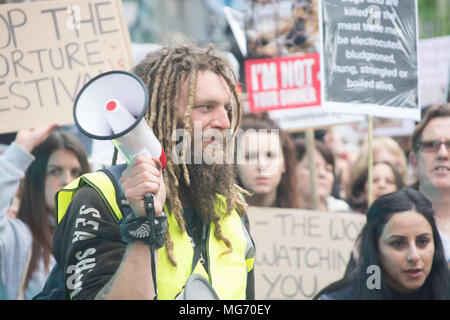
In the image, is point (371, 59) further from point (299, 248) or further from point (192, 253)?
point (192, 253)

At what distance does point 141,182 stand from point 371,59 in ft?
8.28

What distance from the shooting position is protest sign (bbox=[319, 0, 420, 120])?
3.99 meters

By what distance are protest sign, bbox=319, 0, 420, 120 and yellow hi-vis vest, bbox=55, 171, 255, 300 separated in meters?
1.85

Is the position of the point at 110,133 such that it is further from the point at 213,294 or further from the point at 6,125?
the point at 6,125

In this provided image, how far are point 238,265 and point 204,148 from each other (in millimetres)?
396

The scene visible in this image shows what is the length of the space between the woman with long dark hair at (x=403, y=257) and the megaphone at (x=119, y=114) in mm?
2039

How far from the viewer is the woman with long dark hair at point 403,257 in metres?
3.65

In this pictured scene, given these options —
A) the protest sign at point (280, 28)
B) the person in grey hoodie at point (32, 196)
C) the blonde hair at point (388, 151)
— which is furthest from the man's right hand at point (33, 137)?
the blonde hair at point (388, 151)

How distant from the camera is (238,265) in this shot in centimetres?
226

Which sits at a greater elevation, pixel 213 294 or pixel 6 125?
pixel 6 125

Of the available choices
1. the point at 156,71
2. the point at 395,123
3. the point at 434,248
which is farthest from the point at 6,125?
the point at 395,123

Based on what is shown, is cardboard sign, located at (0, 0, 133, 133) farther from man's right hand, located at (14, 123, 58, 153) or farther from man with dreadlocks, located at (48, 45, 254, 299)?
man with dreadlocks, located at (48, 45, 254, 299)

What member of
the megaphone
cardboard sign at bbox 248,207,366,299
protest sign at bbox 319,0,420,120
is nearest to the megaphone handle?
the megaphone

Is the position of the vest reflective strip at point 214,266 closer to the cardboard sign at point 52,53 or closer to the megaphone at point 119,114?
the megaphone at point 119,114
